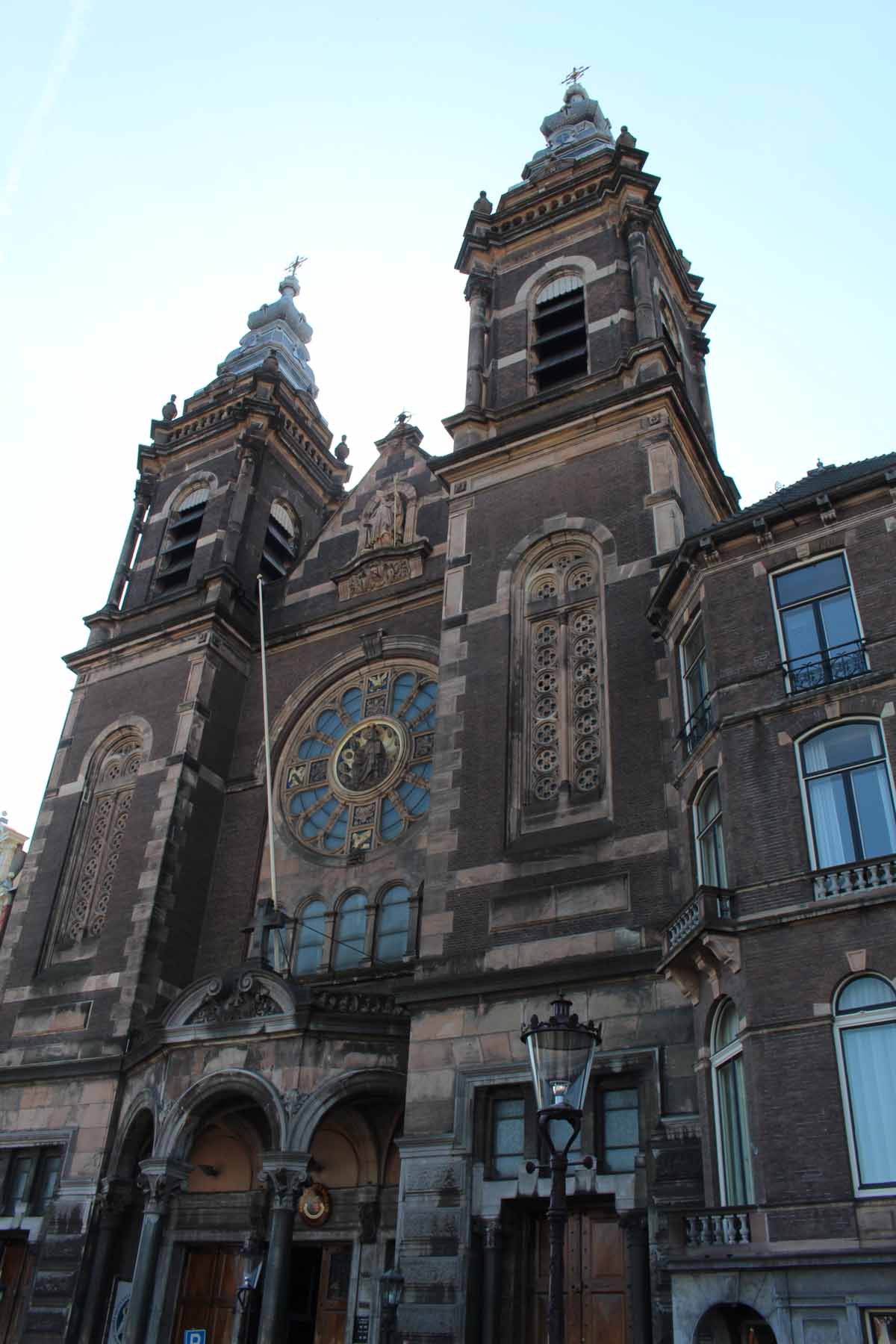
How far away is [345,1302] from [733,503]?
17.8 m

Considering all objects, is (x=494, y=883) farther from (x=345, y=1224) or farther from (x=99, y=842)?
(x=99, y=842)

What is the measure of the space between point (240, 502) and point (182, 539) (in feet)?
8.04

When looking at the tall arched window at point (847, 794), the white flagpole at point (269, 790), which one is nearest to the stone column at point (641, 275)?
the white flagpole at point (269, 790)

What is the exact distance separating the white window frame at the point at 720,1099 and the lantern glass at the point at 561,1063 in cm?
329

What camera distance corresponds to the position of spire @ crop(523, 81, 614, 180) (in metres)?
32.5

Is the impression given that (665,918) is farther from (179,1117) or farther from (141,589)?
(141,589)

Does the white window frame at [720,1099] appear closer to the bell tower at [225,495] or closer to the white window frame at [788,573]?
the white window frame at [788,573]

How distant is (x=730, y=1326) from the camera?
12.5m

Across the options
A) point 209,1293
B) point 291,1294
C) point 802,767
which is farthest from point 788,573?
point 209,1293

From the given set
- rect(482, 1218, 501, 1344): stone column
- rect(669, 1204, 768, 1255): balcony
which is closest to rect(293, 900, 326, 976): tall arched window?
rect(482, 1218, 501, 1344): stone column

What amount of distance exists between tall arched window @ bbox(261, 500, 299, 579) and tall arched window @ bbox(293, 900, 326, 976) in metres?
11.3

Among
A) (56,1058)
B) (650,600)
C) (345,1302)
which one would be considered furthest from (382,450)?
(345,1302)

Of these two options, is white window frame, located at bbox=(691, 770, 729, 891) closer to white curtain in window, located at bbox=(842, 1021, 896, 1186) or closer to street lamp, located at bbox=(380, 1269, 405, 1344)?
white curtain in window, located at bbox=(842, 1021, 896, 1186)

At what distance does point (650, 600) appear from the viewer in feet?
64.7
